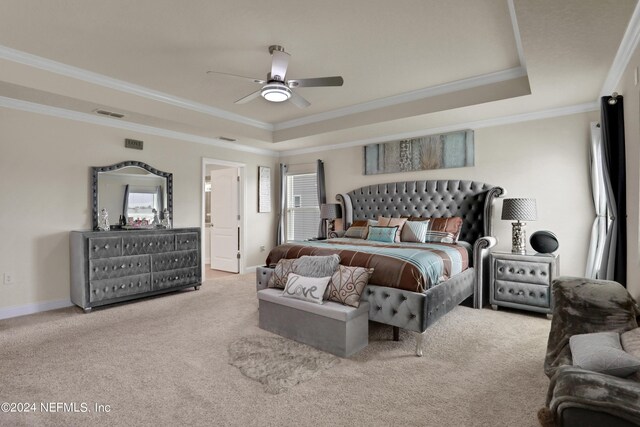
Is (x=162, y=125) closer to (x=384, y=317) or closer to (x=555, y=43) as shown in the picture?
(x=384, y=317)

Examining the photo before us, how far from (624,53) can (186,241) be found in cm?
540

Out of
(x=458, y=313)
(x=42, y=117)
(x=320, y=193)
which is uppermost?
(x=42, y=117)

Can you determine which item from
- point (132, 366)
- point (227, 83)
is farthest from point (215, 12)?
point (132, 366)

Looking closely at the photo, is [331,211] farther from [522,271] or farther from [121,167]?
[121,167]

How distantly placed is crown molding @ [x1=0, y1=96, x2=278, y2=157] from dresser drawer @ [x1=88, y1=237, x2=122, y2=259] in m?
1.65

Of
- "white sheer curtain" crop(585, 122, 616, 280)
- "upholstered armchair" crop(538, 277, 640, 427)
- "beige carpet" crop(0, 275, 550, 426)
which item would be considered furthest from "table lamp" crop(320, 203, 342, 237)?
"upholstered armchair" crop(538, 277, 640, 427)

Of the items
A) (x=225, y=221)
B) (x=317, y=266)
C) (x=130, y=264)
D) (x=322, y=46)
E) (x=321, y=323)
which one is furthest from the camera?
(x=225, y=221)

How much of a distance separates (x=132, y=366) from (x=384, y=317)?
211 cm

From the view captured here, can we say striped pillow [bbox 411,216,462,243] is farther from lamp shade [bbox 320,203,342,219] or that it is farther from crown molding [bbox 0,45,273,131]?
crown molding [bbox 0,45,273,131]

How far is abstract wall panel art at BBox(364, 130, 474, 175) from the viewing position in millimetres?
4938

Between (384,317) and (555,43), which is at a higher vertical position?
(555,43)

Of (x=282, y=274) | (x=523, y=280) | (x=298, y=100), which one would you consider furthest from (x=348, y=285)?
(x=523, y=280)

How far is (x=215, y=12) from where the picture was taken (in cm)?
261

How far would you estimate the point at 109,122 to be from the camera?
4.69 metres
